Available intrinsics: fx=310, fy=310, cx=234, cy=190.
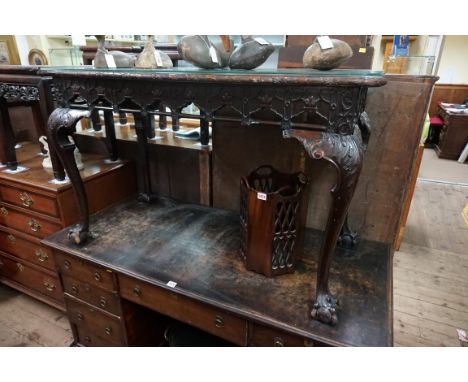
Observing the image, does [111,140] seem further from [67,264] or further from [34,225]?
[67,264]

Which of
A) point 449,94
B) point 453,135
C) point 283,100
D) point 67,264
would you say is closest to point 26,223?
point 67,264

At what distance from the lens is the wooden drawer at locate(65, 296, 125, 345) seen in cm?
142

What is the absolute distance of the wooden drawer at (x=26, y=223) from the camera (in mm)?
1608

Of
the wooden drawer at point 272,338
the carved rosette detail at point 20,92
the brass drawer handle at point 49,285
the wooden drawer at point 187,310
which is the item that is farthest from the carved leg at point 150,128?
the wooden drawer at point 272,338

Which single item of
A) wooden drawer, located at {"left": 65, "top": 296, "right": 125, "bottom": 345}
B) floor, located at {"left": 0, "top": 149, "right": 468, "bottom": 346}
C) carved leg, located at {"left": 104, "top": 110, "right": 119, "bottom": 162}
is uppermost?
carved leg, located at {"left": 104, "top": 110, "right": 119, "bottom": 162}

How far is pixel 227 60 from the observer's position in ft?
3.61

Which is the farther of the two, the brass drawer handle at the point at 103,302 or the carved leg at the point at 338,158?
the brass drawer handle at the point at 103,302

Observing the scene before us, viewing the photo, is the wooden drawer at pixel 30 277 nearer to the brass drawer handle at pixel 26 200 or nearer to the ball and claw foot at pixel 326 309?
the brass drawer handle at pixel 26 200

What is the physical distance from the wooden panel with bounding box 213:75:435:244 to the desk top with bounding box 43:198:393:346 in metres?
0.11

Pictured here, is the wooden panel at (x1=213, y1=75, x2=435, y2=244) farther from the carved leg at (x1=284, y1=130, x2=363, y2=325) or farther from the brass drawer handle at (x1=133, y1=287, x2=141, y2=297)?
the brass drawer handle at (x1=133, y1=287, x2=141, y2=297)

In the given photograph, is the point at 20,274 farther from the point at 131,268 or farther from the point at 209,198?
the point at 209,198

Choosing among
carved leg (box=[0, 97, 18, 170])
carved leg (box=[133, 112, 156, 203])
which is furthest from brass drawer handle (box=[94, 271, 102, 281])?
carved leg (box=[0, 97, 18, 170])

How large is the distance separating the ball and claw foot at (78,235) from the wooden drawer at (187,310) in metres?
0.29

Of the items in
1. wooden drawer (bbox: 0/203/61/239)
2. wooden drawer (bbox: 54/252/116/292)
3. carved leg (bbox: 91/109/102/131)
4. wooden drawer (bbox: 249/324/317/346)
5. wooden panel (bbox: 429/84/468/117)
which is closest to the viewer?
wooden drawer (bbox: 249/324/317/346)
